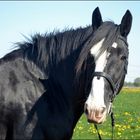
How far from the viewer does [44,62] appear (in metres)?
5.47

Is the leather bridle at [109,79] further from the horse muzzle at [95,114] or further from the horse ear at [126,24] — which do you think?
the horse ear at [126,24]

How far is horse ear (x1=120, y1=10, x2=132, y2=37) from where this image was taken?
5.18 m

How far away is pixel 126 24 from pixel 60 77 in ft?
4.31

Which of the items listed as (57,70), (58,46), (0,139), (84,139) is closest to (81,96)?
(57,70)

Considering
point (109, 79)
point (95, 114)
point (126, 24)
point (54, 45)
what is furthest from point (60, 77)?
point (126, 24)

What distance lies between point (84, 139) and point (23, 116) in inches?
267

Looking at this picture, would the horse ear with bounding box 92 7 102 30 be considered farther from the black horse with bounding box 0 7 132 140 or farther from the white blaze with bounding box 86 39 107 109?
the white blaze with bounding box 86 39 107 109

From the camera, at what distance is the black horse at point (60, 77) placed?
4.80 meters

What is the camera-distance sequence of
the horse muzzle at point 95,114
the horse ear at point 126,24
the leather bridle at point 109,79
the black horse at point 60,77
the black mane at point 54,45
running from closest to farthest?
the horse muzzle at point 95,114 → the leather bridle at point 109,79 → the black horse at point 60,77 → the horse ear at point 126,24 → the black mane at point 54,45

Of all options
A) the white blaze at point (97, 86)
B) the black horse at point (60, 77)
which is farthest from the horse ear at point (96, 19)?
the white blaze at point (97, 86)

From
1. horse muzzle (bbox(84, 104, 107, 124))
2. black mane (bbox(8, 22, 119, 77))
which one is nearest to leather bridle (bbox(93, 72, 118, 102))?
horse muzzle (bbox(84, 104, 107, 124))

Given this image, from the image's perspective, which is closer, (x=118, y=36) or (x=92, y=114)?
(x=92, y=114)

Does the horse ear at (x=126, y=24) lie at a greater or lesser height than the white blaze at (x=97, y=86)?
greater

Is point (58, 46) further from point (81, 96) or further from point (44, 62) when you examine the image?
point (81, 96)
